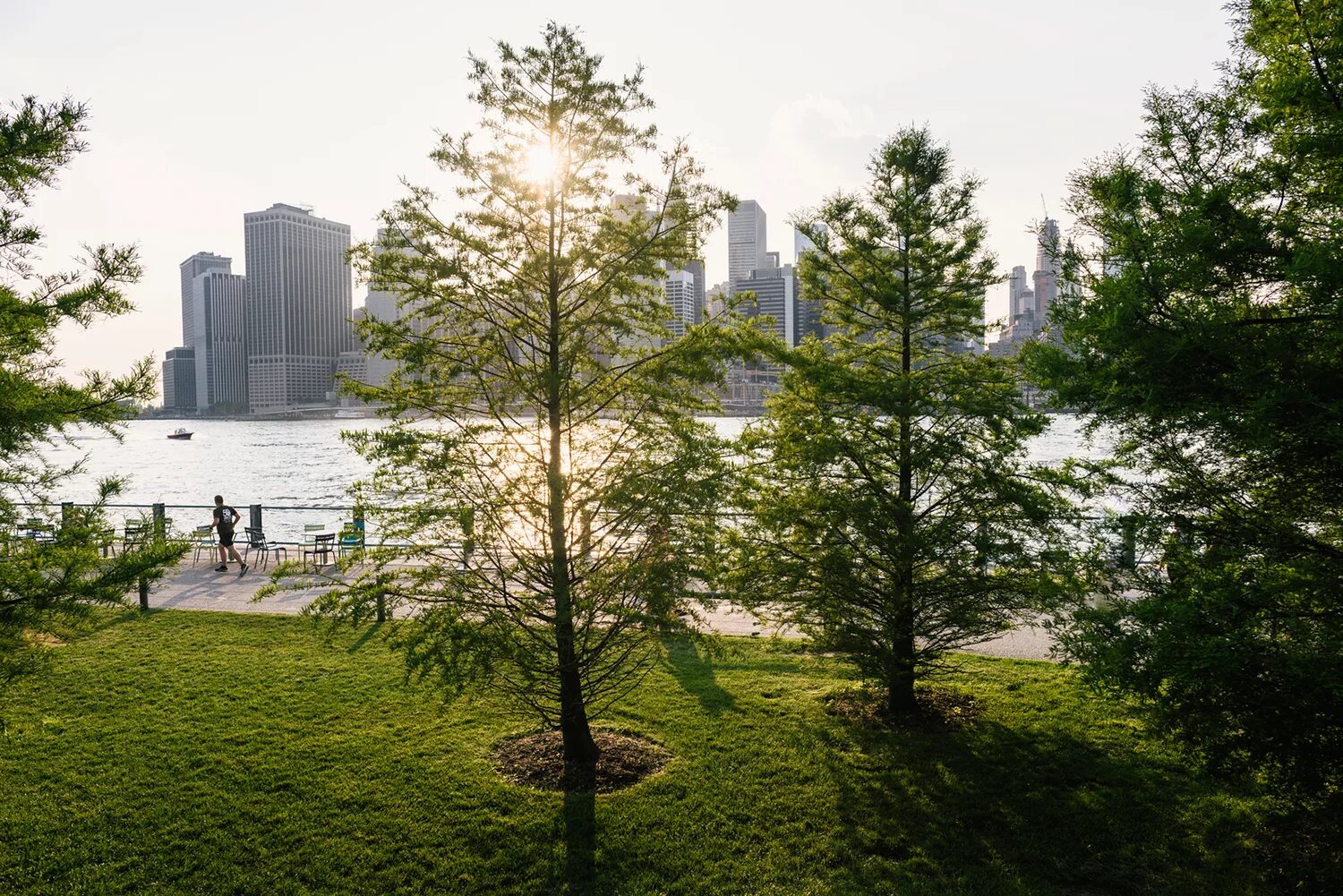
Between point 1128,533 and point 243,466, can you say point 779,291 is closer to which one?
point 1128,533

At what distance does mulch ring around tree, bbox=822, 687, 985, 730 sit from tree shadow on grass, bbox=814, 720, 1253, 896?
1.64 feet

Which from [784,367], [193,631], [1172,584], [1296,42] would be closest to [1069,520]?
[1172,584]

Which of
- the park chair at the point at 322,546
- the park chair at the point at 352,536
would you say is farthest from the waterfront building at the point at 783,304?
the park chair at the point at 322,546

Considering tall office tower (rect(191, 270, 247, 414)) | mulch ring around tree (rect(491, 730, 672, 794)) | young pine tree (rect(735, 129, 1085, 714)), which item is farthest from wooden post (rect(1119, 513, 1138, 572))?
tall office tower (rect(191, 270, 247, 414))

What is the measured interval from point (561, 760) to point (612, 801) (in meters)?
1.17

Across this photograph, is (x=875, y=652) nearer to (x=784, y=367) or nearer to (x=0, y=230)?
(x=784, y=367)

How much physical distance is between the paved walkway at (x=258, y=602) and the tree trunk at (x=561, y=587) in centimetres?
309

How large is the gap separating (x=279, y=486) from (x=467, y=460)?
64.6 metres

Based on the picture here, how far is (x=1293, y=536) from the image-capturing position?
569 cm

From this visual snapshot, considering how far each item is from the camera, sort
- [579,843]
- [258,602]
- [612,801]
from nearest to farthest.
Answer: [579,843], [612,801], [258,602]

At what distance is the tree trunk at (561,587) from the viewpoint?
791cm

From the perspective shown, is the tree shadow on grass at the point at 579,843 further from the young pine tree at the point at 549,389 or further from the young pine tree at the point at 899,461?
the young pine tree at the point at 899,461

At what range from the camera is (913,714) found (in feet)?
33.8

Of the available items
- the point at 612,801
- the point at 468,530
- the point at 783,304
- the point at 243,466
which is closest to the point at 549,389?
the point at 468,530
